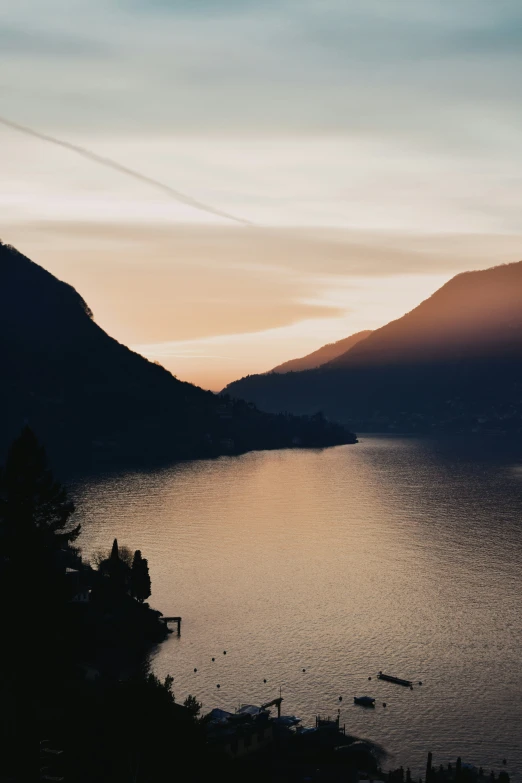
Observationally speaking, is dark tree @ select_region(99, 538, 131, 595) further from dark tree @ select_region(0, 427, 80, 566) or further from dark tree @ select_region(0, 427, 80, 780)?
dark tree @ select_region(0, 427, 80, 566)

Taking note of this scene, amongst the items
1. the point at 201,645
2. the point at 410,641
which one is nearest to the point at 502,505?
the point at 410,641

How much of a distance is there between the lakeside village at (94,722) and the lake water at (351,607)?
3.80 meters

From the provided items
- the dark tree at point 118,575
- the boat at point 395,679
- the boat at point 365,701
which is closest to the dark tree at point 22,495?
the boat at point 365,701

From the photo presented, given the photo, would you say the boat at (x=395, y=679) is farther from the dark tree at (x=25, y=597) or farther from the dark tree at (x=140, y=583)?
the dark tree at (x=25, y=597)

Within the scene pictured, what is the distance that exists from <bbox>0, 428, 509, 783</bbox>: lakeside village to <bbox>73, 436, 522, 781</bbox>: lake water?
3796 mm

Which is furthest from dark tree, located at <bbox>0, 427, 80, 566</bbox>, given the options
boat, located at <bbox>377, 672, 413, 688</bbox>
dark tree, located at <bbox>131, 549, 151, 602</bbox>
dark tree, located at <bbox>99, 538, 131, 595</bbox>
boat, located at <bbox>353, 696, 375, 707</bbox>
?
dark tree, located at <bbox>131, 549, 151, 602</bbox>

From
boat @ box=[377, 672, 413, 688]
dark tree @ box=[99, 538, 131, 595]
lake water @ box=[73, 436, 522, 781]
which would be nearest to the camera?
Answer: lake water @ box=[73, 436, 522, 781]

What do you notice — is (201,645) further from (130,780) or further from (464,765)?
(130,780)

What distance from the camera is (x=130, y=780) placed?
3647 centimetres

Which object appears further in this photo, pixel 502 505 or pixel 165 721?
pixel 502 505

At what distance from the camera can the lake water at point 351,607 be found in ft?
195

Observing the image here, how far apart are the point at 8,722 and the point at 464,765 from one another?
89.6ft

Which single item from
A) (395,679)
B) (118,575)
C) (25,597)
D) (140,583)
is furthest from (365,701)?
(25,597)

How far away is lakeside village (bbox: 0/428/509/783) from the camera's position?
38.8 metres
